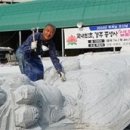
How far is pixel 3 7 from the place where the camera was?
2862cm

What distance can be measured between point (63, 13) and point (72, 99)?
2107cm

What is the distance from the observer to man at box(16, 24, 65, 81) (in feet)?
16.8

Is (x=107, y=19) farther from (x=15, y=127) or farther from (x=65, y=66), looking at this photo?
(x=15, y=127)

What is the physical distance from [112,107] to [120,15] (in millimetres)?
18841

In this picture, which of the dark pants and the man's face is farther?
the dark pants

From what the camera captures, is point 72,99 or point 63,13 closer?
point 72,99

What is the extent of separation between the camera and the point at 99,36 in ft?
71.2

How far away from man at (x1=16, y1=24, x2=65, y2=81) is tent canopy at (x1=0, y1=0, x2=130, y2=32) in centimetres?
1709

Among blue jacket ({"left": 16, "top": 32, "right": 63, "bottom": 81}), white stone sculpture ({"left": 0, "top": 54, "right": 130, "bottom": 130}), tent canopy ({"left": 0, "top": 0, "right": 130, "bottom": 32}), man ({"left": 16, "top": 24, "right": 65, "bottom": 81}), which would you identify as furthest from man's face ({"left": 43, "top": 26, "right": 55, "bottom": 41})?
tent canopy ({"left": 0, "top": 0, "right": 130, "bottom": 32})

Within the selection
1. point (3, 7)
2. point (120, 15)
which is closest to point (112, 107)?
point (120, 15)

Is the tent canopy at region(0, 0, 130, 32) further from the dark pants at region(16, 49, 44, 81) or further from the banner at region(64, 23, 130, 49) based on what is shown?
the dark pants at region(16, 49, 44, 81)

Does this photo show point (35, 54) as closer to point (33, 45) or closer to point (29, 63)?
point (29, 63)

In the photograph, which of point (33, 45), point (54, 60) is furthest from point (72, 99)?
point (33, 45)

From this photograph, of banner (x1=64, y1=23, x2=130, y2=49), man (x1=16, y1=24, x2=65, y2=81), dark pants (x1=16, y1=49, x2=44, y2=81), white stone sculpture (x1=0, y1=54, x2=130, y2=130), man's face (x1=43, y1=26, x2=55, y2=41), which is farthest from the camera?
banner (x1=64, y1=23, x2=130, y2=49)
